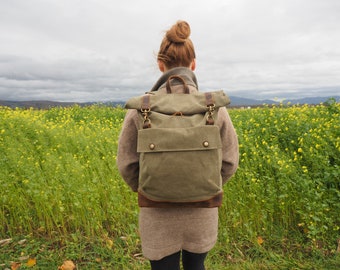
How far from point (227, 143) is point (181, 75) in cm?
48

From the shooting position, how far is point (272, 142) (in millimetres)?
5137

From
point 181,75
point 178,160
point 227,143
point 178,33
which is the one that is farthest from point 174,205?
point 178,33

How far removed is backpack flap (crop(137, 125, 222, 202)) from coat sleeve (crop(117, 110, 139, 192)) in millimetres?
155

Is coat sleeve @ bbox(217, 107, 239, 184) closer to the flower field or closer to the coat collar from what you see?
the coat collar

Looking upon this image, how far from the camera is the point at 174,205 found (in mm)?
1688

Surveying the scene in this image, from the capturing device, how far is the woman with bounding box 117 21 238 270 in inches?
67.4

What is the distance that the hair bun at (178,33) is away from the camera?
1707 mm

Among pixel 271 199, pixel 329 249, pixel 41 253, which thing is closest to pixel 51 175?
pixel 41 253

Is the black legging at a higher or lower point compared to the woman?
lower

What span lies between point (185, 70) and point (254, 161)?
10.6 feet

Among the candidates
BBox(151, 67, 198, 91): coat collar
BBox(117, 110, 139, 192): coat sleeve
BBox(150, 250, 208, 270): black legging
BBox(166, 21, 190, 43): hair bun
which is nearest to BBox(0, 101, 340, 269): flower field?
BBox(150, 250, 208, 270): black legging

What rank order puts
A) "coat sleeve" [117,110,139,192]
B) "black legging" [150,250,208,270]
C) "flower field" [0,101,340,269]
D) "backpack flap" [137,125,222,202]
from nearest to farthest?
"backpack flap" [137,125,222,202] → "coat sleeve" [117,110,139,192] → "black legging" [150,250,208,270] → "flower field" [0,101,340,269]

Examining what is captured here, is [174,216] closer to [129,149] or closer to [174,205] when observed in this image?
[174,205]

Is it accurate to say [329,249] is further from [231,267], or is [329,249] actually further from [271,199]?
[231,267]
